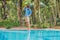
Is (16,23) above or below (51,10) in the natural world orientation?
below

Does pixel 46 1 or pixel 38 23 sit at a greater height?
pixel 46 1

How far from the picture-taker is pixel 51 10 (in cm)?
1694

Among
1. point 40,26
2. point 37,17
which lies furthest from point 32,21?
point 40,26

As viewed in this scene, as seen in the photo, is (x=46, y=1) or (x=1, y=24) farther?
(x=46, y=1)

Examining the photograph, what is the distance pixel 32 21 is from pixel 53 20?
2.20 meters

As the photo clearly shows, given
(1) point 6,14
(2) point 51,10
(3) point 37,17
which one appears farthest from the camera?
(1) point 6,14

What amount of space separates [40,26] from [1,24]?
3519 mm

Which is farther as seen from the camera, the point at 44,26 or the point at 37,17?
the point at 37,17

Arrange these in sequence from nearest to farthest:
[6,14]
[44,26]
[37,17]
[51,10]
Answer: [44,26] < [37,17] < [51,10] < [6,14]

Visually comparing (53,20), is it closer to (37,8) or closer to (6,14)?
(37,8)

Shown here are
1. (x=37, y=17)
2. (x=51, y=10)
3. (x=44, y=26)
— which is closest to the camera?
(x=44, y=26)

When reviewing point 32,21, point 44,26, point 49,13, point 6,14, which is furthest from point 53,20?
point 6,14

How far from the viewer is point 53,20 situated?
58.7ft

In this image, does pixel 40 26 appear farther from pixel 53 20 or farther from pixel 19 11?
pixel 53 20
